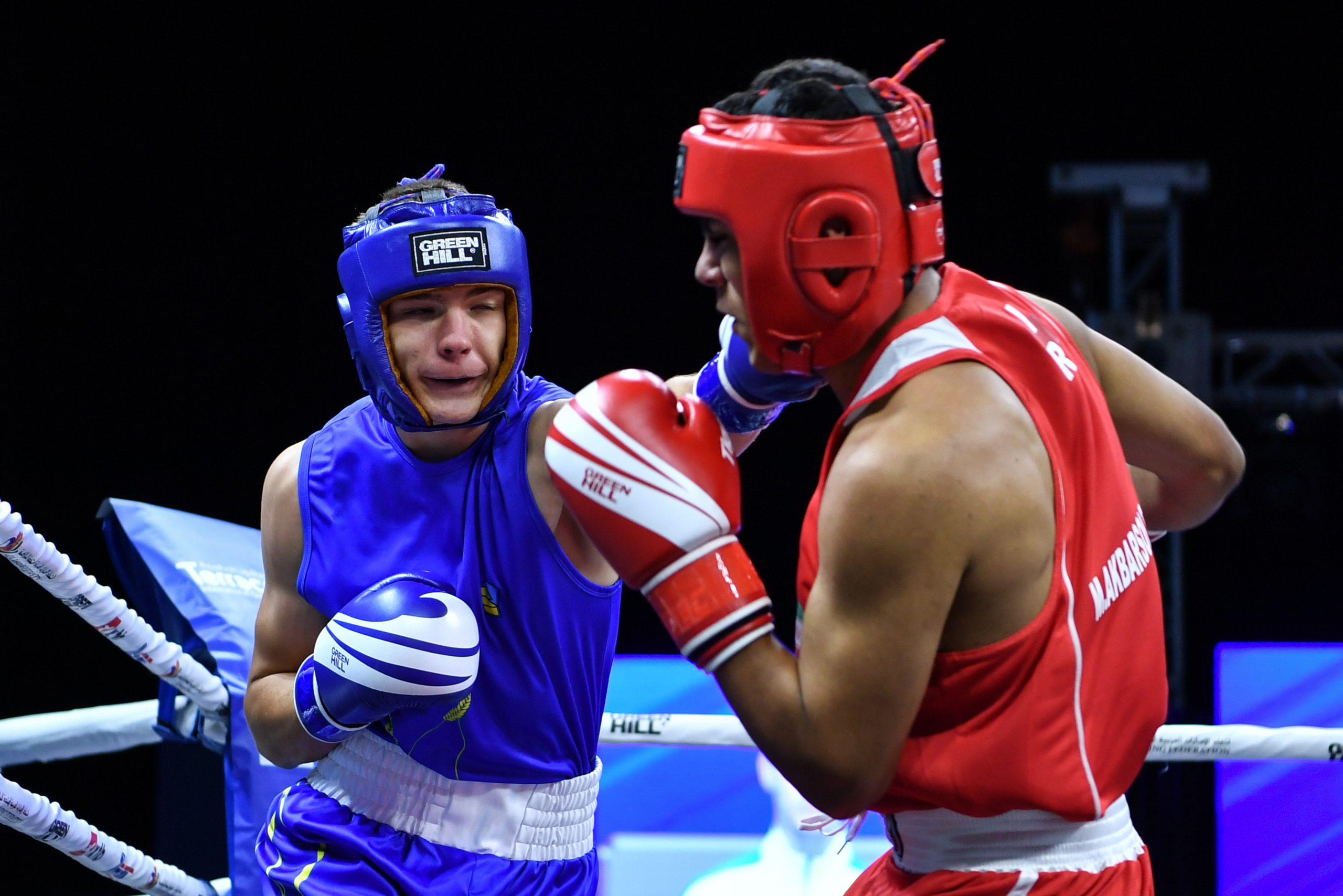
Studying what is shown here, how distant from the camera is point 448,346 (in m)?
1.85

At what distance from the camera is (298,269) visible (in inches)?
211

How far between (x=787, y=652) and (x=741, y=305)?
1.22ft

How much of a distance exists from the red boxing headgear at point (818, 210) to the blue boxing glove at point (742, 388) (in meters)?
0.36

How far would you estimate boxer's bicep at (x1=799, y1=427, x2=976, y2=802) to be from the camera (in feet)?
3.88

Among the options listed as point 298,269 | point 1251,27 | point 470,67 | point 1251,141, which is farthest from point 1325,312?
point 298,269

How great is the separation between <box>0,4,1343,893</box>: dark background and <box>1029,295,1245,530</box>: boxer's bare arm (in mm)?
3287

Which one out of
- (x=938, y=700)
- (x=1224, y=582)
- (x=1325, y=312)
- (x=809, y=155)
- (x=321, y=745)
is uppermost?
(x=809, y=155)

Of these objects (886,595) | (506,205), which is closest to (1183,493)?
(886,595)

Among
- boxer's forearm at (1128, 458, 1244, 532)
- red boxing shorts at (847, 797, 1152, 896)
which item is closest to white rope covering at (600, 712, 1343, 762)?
boxer's forearm at (1128, 458, 1244, 532)

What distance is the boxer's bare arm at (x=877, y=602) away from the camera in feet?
3.88

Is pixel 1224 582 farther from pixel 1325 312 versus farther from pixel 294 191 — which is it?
pixel 294 191

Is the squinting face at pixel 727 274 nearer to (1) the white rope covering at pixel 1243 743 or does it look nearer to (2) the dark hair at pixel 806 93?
(2) the dark hair at pixel 806 93

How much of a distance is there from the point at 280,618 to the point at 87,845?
59 cm

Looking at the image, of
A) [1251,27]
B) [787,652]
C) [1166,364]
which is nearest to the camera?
[787,652]
